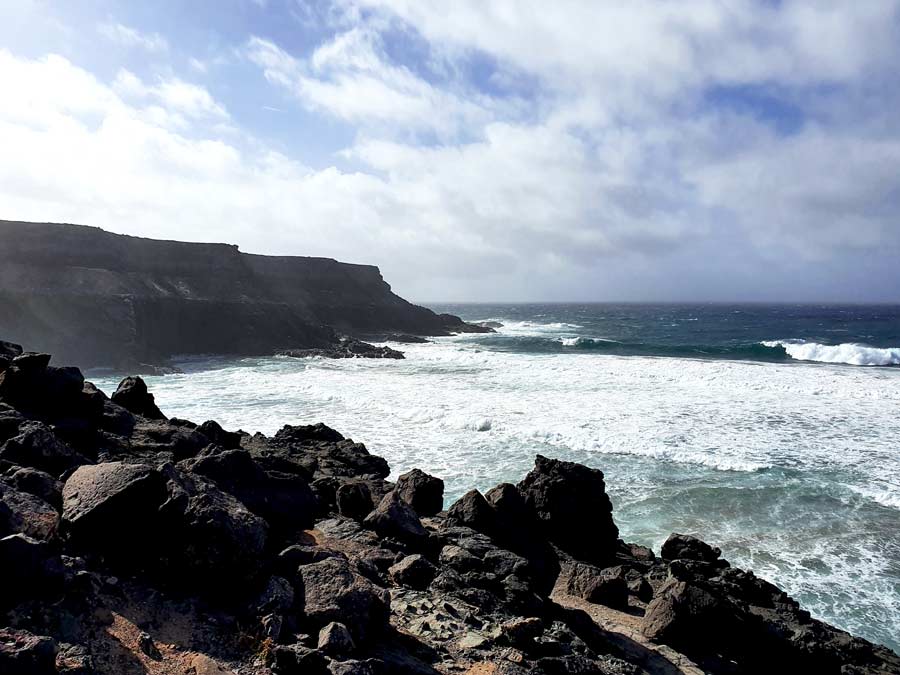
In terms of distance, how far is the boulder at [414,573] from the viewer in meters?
5.90

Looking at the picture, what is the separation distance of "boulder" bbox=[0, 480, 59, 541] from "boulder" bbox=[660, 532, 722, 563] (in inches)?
314

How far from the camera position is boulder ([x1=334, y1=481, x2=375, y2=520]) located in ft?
26.7

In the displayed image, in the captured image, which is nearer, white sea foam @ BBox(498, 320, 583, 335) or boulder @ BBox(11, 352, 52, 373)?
boulder @ BBox(11, 352, 52, 373)

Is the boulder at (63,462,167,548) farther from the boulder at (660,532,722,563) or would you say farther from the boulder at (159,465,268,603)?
the boulder at (660,532,722,563)

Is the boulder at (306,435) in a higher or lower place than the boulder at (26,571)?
lower

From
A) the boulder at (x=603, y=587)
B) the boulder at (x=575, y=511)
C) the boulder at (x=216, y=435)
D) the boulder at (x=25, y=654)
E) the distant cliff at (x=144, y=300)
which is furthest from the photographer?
the distant cliff at (x=144, y=300)

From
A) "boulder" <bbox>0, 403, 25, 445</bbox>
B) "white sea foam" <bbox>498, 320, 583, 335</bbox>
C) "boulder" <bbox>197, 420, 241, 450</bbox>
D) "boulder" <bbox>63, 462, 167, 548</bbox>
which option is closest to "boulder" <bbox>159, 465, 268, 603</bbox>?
"boulder" <bbox>63, 462, 167, 548</bbox>

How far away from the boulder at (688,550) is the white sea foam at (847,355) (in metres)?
40.1

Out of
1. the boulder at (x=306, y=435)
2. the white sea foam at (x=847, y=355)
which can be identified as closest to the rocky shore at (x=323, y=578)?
the boulder at (x=306, y=435)

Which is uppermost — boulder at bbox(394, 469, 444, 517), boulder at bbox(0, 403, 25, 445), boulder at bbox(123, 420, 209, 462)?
boulder at bbox(0, 403, 25, 445)

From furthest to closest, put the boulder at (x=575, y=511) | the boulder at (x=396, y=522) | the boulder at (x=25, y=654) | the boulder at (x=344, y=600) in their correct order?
the boulder at (x=575, y=511), the boulder at (x=396, y=522), the boulder at (x=344, y=600), the boulder at (x=25, y=654)

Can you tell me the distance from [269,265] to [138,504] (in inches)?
2371

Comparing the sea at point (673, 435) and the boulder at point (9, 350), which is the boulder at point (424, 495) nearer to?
the sea at point (673, 435)

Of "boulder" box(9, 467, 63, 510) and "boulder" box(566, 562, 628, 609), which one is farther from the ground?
"boulder" box(9, 467, 63, 510)
